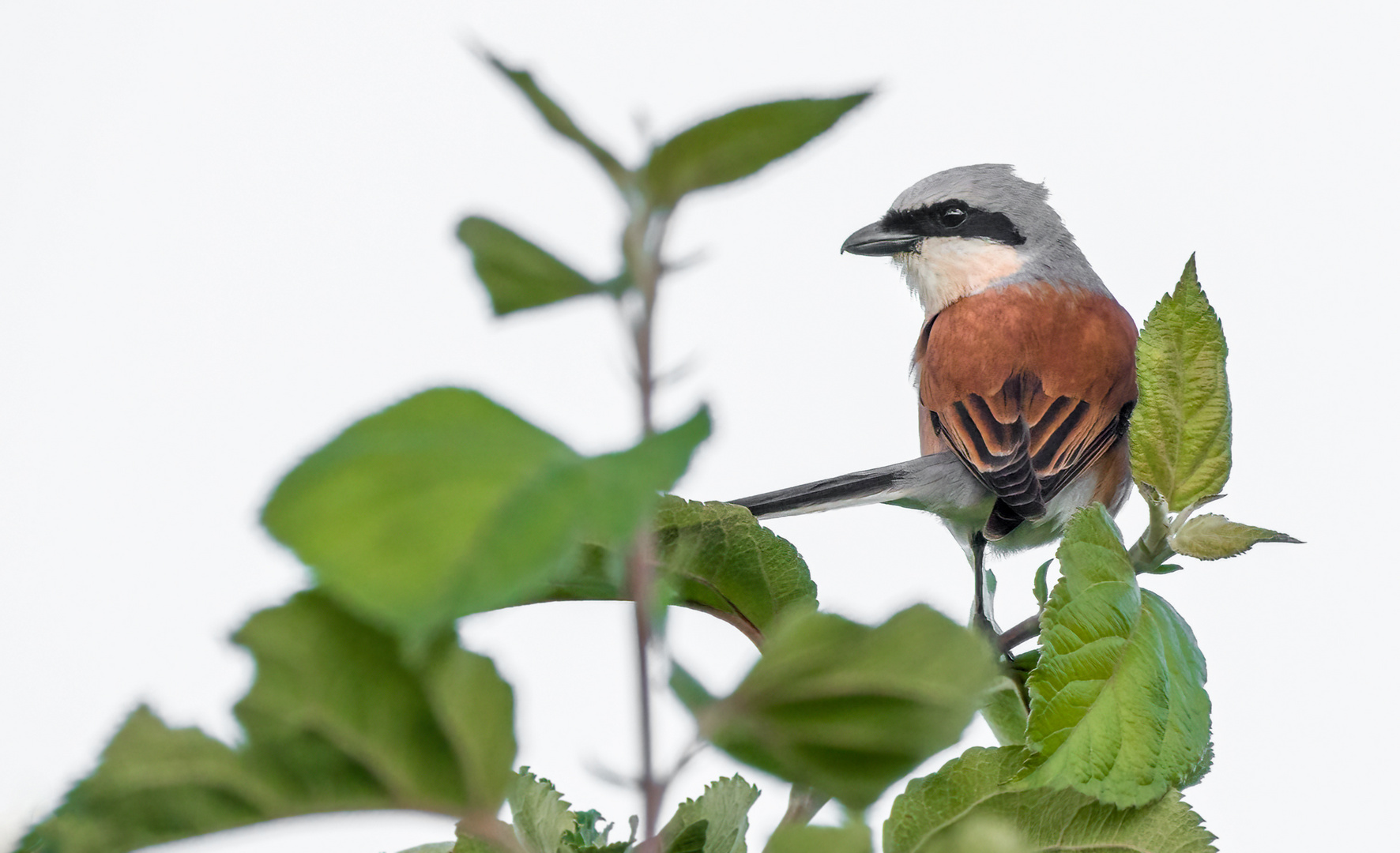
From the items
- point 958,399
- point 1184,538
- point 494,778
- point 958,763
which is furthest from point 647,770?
point 958,399

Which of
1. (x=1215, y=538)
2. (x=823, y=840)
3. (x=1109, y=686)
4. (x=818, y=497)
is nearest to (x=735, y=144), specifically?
(x=823, y=840)

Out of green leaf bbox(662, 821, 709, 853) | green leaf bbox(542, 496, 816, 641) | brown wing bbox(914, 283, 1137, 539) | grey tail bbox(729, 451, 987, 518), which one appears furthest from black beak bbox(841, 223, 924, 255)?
green leaf bbox(662, 821, 709, 853)

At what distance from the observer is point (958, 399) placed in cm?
108

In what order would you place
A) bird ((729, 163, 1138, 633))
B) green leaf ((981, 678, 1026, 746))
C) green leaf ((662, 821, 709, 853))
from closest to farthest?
1. green leaf ((662, 821, 709, 853))
2. green leaf ((981, 678, 1026, 746))
3. bird ((729, 163, 1138, 633))

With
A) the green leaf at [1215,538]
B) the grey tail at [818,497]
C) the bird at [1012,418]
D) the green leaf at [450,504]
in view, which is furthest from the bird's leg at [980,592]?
the green leaf at [450,504]

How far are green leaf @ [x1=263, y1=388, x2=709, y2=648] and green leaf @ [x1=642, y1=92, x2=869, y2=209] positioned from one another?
0.05m

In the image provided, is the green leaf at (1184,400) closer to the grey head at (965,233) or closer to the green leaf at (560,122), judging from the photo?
the green leaf at (560,122)

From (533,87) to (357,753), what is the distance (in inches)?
5.0

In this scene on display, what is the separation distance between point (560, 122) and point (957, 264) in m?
1.21

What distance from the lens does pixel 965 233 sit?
1.37 meters

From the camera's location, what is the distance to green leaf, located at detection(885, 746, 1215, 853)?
1.06 feet

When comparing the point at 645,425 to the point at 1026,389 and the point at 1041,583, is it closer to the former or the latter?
the point at 1041,583

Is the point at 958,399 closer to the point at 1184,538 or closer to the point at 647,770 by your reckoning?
the point at 1184,538

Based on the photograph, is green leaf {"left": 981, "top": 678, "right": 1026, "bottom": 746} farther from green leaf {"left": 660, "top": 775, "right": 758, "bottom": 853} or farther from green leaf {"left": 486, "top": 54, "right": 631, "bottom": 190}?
green leaf {"left": 486, "top": 54, "right": 631, "bottom": 190}
